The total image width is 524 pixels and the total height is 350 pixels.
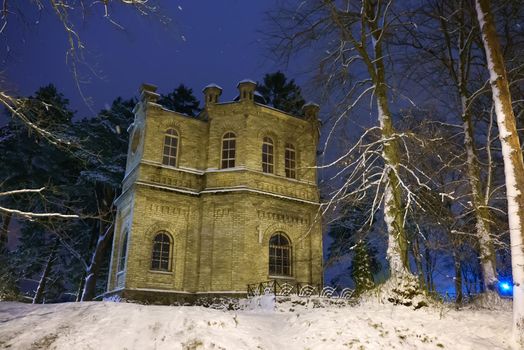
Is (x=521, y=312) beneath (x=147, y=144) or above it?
beneath

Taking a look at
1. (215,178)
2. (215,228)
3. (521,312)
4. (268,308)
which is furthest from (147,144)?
(521,312)

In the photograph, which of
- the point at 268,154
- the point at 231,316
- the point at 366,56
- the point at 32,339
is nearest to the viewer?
the point at 32,339

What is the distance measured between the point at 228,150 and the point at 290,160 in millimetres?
3095

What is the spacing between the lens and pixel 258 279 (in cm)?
1642

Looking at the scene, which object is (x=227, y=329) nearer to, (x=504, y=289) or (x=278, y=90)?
(x=504, y=289)

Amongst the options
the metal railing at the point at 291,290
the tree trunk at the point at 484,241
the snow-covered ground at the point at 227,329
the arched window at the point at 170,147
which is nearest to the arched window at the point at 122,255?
the arched window at the point at 170,147

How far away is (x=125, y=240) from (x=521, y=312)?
A: 48.4 ft

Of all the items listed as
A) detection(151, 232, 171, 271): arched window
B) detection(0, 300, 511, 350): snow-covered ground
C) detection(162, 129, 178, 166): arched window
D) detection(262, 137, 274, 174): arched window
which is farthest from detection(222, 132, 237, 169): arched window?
detection(0, 300, 511, 350): snow-covered ground

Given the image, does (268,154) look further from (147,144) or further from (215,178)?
(147,144)

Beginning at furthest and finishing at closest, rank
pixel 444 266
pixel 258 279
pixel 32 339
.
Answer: pixel 444 266 < pixel 258 279 < pixel 32 339

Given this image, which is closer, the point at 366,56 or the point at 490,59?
the point at 490,59

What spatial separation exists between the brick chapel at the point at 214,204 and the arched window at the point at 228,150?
0.15ft

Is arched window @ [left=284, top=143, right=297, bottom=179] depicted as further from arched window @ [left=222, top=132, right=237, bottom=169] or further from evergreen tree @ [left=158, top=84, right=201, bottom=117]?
evergreen tree @ [left=158, top=84, right=201, bottom=117]

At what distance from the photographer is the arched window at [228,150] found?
60.7 feet
